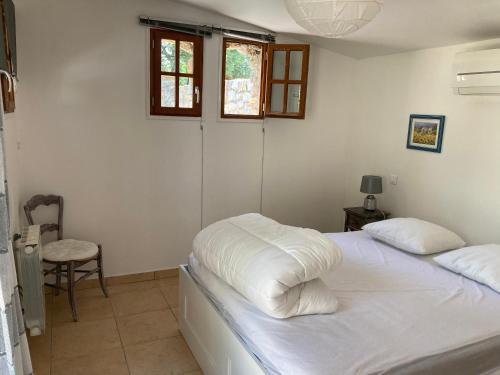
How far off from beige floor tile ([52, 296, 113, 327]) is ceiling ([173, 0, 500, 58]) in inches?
102

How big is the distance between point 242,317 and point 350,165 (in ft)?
9.25

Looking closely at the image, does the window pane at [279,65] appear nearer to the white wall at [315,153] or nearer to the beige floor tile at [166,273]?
the white wall at [315,153]

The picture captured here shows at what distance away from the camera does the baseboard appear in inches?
137

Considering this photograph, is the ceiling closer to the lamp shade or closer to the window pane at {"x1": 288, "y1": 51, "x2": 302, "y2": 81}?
the window pane at {"x1": 288, "y1": 51, "x2": 302, "y2": 81}

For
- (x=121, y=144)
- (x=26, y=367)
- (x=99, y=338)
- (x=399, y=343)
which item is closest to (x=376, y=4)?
(x=399, y=343)

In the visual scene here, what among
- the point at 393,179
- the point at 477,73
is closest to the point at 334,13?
the point at 477,73

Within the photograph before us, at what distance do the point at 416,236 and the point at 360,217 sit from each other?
95 cm

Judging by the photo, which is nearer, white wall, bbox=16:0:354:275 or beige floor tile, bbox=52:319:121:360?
beige floor tile, bbox=52:319:121:360

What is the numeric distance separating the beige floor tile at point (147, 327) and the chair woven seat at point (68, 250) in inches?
21.8

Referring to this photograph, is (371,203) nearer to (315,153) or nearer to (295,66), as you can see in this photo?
(315,153)

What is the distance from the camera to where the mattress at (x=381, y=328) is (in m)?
1.62

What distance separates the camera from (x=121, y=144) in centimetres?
342

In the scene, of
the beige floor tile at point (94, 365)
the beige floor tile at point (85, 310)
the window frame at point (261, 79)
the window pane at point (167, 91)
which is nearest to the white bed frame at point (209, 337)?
the beige floor tile at point (94, 365)

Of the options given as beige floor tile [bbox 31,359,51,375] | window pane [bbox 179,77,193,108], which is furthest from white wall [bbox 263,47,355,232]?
beige floor tile [bbox 31,359,51,375]
